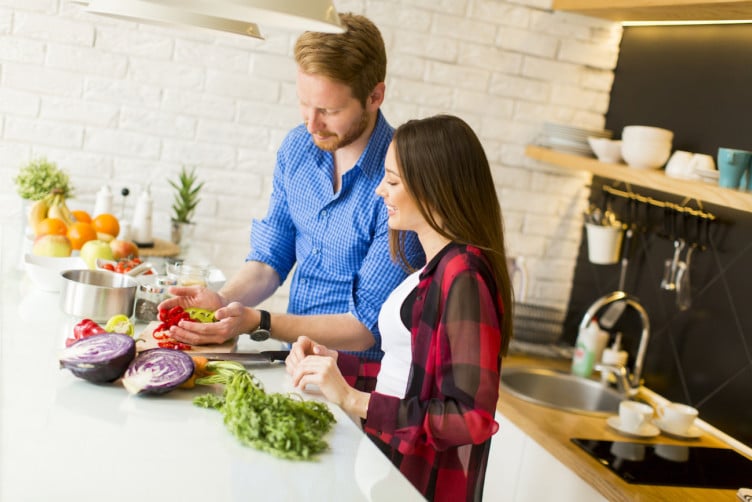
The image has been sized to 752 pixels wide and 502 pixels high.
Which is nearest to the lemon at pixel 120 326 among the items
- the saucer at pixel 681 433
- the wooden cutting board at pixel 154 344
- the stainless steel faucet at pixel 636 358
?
the wooden cutting board at pixel 154 344

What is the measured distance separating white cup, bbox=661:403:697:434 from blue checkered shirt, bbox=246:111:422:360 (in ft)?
3.85

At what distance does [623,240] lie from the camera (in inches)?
150

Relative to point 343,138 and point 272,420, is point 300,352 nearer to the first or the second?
point 272,420

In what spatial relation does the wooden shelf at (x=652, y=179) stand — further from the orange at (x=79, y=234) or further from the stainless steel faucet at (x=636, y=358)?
the orange at (x=79, y=234)

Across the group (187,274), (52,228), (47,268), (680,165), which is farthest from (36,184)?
(680,165)

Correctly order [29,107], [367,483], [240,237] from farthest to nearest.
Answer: [240,237] < [29,107] < [367,483]

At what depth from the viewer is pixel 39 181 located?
128 inches

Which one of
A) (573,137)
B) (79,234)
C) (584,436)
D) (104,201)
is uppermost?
(573,137)

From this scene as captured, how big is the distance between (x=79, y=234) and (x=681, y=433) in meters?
2.15

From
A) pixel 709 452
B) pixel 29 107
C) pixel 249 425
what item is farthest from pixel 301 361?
pixel 29 107

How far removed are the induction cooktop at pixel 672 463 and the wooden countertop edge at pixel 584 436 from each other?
3 cm

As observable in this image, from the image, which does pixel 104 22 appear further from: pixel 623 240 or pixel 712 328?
pixel 712 328

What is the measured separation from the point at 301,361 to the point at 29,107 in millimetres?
2176

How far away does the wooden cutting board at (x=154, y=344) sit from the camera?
6.53 ft
